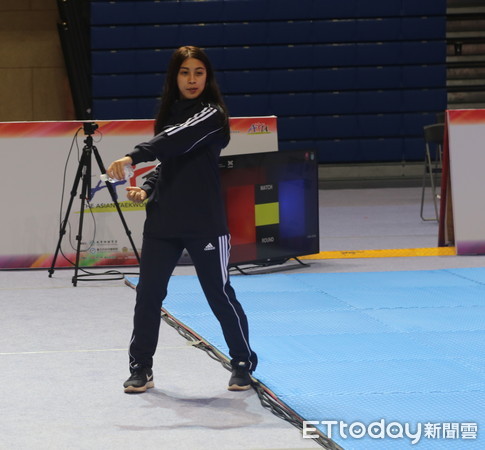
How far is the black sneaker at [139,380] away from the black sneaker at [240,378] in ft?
1.13

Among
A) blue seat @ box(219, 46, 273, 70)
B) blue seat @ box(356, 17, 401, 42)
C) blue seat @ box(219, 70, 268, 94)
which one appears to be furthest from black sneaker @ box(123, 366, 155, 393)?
blue seat @ box(356, 17, 401, 42)

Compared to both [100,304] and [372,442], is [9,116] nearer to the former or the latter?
[100,304]

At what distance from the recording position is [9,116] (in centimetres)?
1559

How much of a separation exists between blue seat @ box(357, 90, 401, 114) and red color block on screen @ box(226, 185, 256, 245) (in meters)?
8.27

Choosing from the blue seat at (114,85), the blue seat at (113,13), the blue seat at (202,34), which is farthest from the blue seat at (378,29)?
the blue seat at (114,85)

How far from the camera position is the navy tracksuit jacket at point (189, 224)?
12.7 feet

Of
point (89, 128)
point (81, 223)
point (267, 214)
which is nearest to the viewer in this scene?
point (81, 223)

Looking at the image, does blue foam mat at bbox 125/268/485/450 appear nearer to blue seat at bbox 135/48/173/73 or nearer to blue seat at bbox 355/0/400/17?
blue seat at bbox 135/48/173/73

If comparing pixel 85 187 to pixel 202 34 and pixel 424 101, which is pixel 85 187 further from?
pixel 424 101

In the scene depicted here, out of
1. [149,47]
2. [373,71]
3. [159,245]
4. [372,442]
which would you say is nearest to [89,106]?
[149,47]

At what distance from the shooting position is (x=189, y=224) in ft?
12.7

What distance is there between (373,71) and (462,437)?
1225 cm

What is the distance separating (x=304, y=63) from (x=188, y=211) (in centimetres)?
1148

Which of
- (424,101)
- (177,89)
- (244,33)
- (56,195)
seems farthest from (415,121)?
(177,89)
